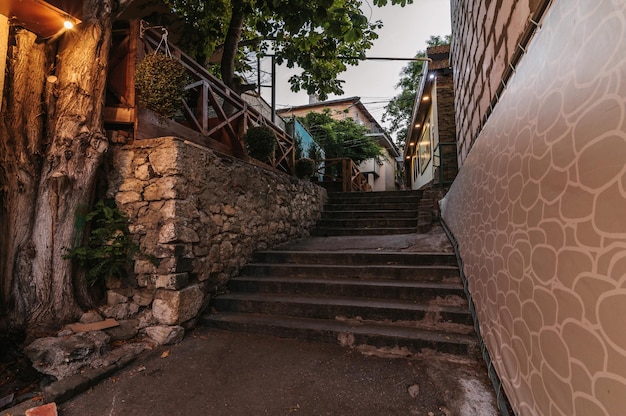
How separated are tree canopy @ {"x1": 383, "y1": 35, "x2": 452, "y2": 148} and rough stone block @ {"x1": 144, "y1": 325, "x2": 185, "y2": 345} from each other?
14.5m

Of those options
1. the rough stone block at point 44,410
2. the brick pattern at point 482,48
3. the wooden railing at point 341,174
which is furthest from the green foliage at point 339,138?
the rough stone block at point 44,410

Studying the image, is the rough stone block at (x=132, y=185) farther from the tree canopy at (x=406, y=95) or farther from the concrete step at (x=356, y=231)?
the tree canopy at (x=406, y=95)

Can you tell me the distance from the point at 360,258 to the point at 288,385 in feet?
6.82

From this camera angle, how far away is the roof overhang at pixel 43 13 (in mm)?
2459

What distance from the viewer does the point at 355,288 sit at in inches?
129

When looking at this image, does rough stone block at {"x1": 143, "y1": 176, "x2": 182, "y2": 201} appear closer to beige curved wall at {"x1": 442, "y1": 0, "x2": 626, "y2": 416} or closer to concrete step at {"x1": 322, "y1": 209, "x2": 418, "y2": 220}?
beige curved wall at {"x1": 442, "y1": 0, "x2": 626, "y2": 416}

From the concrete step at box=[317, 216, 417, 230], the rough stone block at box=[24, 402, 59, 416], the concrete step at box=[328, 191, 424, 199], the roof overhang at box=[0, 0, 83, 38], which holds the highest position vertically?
the roof overhang at box=[0, 0, 83, 38]

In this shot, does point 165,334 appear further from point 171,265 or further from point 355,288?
point 355,288

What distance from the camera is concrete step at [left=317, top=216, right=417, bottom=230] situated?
5.94m

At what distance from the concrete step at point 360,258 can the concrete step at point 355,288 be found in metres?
0.40

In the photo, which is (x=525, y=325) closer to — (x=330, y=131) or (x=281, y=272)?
(x=281, y=272)

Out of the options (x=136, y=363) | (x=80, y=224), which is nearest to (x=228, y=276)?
(x=136, y=363)

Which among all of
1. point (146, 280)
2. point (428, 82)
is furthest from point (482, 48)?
point (428, 82)

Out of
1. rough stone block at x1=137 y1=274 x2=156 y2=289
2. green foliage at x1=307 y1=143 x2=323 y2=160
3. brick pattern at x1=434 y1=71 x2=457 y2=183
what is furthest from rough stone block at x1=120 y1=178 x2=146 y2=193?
green foliage at x1=307 y1=143 x2=323 y2=160
